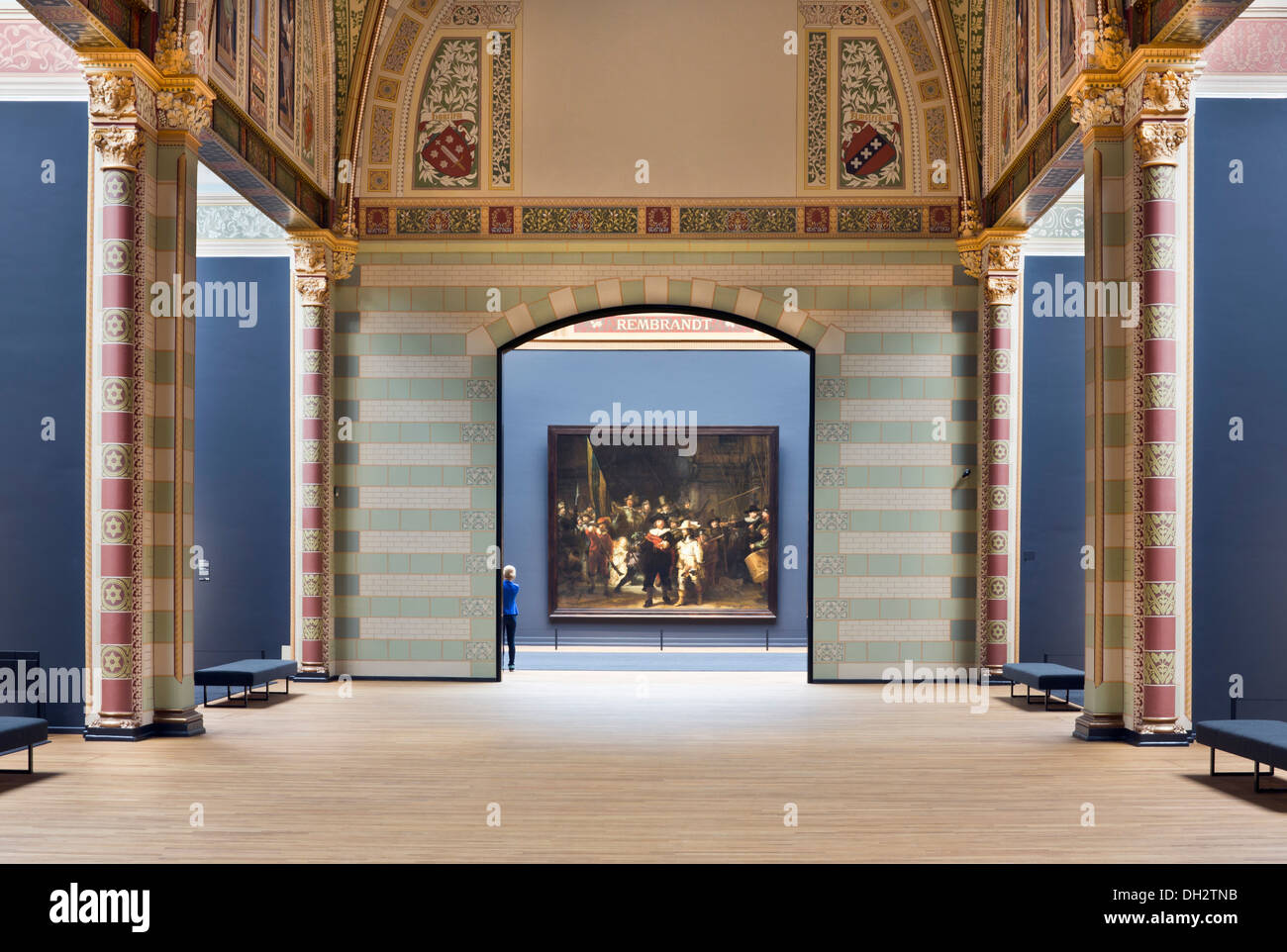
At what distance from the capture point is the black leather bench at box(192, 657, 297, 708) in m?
11.5

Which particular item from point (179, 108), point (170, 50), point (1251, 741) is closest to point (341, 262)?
point (179, 108)

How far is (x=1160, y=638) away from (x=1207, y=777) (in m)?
1.26

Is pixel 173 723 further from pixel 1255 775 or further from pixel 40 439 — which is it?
pixel 1255 775

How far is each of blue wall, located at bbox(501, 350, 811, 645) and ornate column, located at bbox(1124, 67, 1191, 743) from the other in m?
11.3

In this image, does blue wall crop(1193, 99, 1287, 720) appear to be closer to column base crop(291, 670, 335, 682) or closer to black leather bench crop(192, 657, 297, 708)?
black leather bench crop(192, 657, 297, 708)

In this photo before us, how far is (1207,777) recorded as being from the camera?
25.9 ft

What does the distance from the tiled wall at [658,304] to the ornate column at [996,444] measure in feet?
0.67

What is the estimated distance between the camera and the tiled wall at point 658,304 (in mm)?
13852

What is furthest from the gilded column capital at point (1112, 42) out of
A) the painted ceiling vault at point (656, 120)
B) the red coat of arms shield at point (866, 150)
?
the red coat of arms shield at point (866, 150)

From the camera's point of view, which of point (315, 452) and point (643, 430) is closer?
point (315, 452)

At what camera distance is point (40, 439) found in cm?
977

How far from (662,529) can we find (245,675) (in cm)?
962

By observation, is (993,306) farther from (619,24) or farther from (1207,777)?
(1207,777)
